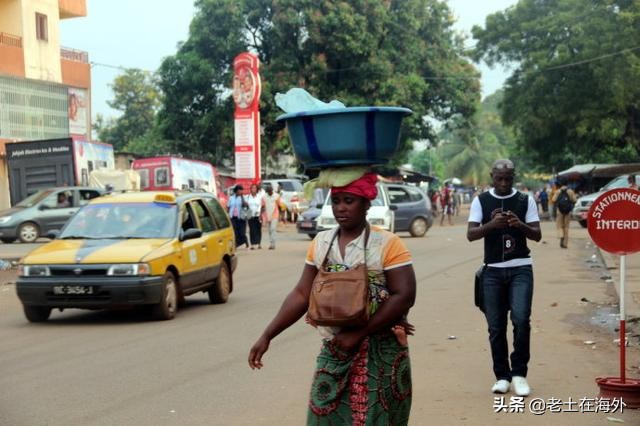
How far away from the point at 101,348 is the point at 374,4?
127 feet

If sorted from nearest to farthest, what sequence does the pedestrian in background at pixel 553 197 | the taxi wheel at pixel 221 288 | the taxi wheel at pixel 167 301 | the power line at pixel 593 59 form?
1. the taxi wheel at pixel 167 301
2. the taxi wheel at pixel 221 288
3. the pedestrian in background at pixel 553 197
4. the power line at pixel 593 59

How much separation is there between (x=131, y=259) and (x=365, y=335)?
8.05 meters

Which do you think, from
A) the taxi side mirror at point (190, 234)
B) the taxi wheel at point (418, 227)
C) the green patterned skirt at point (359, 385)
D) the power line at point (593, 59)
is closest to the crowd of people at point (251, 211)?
the taxi wheel at point (418, 227)

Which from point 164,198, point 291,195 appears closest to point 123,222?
point 164,198

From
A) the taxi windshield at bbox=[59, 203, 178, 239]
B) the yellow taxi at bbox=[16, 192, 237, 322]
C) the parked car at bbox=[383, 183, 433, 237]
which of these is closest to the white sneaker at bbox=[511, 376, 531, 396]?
the yellow taxi at bbox=[16, 192, 237, 322]

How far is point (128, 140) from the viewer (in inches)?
2768

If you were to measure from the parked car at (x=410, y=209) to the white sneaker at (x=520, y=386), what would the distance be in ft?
76.1

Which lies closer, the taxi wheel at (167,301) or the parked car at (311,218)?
the taxi wheel at (167,301)

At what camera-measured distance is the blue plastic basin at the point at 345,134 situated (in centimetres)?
421

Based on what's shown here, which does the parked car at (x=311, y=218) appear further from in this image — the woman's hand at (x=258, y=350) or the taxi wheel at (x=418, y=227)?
the woman's hand at (x=258, y=350)

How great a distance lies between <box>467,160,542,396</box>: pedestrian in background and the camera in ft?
24.2

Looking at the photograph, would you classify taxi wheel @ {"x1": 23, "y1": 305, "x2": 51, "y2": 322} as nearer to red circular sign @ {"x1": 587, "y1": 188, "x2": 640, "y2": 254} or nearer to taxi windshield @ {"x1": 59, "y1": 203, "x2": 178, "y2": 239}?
taxi windshield @ {"x1": 59, "y1": 203, "x2": 178, "y2": 239}

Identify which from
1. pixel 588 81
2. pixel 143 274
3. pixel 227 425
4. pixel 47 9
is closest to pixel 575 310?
pixel 143 274

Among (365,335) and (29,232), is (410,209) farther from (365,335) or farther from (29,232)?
(365,335)
